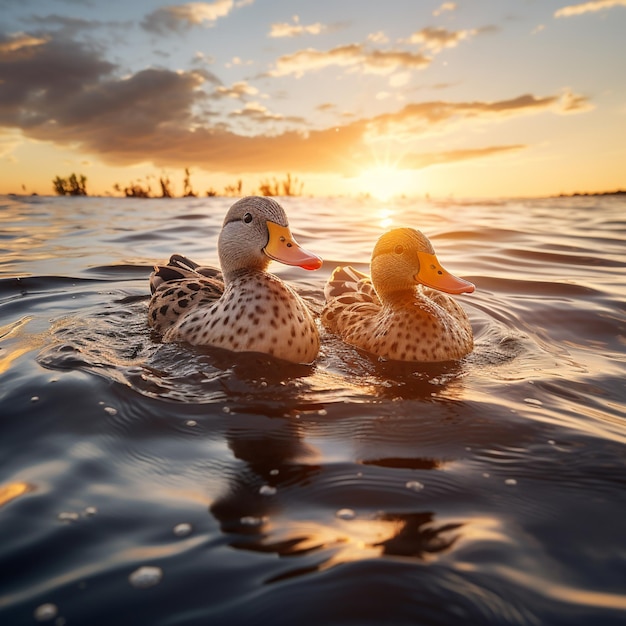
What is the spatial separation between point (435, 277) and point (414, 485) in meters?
2.57

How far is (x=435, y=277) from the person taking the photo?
181 inches

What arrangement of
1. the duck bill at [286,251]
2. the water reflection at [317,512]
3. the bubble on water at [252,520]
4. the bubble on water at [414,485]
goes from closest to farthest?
the water reflection at [317,512], the bubble on water at [252,520], the bubble on water at [414,485], the duck bill at [286,251]

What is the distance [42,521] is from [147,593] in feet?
2.06

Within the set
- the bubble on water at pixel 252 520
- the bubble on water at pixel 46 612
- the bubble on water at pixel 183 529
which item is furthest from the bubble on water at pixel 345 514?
the bubble on water at pixel 46 612

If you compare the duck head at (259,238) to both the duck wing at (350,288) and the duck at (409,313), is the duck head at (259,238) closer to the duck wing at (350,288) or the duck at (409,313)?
the duck at (409,313)

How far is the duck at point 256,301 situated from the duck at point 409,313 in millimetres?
667

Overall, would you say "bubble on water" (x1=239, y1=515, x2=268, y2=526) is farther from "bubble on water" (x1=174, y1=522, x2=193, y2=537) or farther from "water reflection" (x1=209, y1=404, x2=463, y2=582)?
"bubble on water" (x1=174, y1=522, x2=193, y2=537)

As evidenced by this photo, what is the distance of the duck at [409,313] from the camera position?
4406mm

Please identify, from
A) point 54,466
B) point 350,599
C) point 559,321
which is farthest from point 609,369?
point 54,466

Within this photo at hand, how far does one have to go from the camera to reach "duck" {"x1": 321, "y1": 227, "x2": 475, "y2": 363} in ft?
14.5

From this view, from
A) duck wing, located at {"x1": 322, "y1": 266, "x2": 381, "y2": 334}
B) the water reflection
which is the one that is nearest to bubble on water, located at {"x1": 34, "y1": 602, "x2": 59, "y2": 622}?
the water reflection

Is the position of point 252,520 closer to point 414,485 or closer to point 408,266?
point 414,485

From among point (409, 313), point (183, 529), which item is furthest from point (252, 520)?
point (409, 313)

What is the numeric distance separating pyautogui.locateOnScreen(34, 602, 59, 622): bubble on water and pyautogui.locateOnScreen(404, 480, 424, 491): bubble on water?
4.58 ft
